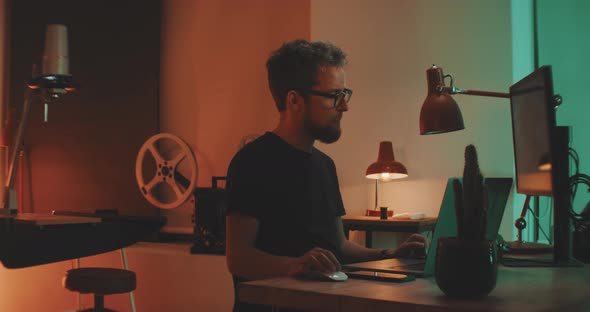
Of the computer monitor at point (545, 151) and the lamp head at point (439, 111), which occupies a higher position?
the lamp head at point (439, 111)

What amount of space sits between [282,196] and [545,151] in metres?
0.73

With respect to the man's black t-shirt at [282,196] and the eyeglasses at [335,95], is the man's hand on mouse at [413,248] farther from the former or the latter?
the eyeglasses at [335,95]

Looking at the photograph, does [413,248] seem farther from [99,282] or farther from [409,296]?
[99,282]

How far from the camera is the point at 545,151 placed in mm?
1616

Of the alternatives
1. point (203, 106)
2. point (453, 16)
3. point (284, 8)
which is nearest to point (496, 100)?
point (453, 16)

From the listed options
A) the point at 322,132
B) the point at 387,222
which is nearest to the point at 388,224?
the point at 387,222

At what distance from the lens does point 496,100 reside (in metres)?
4.05

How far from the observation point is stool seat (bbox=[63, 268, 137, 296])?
298 cm

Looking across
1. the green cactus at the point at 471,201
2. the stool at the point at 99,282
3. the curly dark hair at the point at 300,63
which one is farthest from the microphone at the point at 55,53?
the green cactus at the point at 471,201

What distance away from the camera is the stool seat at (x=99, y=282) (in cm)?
298

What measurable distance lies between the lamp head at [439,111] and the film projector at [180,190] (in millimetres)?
1585

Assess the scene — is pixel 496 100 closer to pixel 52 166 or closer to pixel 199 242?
pixel 199 242

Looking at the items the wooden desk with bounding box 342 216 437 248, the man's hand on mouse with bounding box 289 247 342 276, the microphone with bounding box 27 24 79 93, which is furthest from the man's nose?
the microphone with bounding box 27 24 79 93

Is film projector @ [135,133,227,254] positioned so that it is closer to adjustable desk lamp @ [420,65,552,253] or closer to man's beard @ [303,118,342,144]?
adjustable desk lamp @ [420,65,552,253]
